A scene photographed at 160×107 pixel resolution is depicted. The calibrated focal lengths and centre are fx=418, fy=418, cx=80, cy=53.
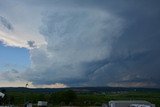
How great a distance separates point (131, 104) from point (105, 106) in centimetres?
345

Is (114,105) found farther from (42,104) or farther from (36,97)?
(36,97)

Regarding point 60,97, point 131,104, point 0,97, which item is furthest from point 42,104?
point 60,97

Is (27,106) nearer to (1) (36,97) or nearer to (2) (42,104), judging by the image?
(2) (42,104)

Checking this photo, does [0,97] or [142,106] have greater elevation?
[0,97]

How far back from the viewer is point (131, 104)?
27.0 metres

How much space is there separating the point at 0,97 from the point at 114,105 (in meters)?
59.7

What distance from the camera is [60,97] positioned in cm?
12638

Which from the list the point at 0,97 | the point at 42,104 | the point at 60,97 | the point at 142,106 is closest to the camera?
the point at 142,106

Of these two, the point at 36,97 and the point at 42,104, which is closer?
the point at 42,104

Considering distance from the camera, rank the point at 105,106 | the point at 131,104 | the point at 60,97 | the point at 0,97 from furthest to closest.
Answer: the point at 60,97
the point at 0,97
the point at 105,106
the point at 131,104

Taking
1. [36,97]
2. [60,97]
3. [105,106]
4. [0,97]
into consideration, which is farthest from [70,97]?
[105,106]

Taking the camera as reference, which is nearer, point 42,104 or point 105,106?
point 105,106

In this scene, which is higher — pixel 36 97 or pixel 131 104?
pixel 36 97

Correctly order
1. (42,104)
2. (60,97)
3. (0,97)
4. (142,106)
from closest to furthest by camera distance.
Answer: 1. (142,106)
2. (42,104)
3. (0,97)
4. (60,97)
